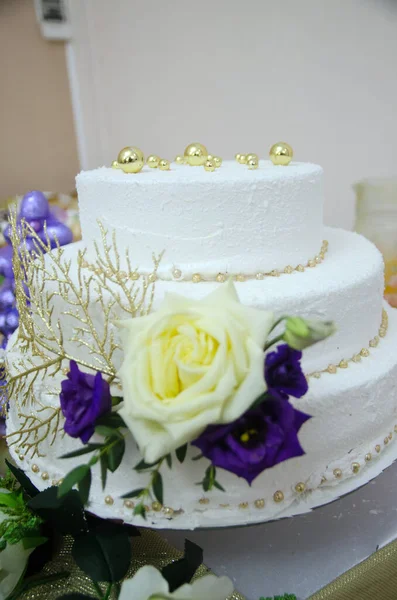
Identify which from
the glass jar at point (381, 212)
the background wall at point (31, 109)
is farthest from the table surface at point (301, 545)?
the background wall at point (31, 109)

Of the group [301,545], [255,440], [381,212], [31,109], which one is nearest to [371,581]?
[301,545]

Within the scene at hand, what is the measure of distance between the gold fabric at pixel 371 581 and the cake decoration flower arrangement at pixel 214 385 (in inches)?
14.4

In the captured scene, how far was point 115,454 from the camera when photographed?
561mm

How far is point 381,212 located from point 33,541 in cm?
141

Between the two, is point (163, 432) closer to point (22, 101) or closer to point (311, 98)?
point (311, 98)

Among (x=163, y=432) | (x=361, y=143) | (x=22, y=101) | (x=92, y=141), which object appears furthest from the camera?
(x=92, y=141)

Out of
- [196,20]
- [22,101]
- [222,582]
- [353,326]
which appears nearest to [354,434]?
[353,326]

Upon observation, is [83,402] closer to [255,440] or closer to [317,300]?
[255,440]

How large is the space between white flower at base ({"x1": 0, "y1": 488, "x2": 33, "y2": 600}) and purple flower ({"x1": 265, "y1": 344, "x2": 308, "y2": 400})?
1.63 ft

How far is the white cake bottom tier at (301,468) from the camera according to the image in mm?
741

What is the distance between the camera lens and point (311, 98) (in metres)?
1.87

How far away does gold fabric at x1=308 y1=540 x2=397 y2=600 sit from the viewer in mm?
747

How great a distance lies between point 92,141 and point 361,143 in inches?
46.7

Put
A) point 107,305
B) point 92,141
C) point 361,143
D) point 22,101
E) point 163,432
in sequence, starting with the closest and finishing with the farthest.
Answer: point 163,432
point 107,305
point 361,143
point 22,101
point 92,141
